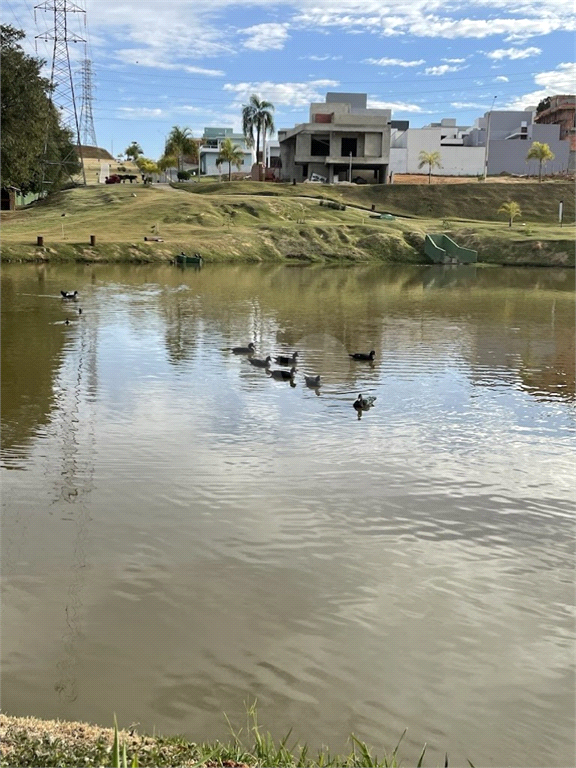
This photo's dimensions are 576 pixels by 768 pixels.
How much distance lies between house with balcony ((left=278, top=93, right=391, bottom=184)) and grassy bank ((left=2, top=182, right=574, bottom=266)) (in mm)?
12084

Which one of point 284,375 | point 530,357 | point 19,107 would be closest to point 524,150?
point 19,107

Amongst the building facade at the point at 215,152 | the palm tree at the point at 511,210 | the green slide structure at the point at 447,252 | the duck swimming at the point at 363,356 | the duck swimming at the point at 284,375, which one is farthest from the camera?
the building facade at the point at 215,152

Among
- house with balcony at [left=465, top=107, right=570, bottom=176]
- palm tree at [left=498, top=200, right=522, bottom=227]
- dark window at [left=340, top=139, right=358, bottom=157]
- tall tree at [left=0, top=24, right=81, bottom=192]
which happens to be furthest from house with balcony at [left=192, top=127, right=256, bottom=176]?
tall tree at [left=0, top=24, right=81, bottom=192]

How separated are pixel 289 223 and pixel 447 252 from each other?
48.1ft

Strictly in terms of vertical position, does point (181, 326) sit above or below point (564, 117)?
below

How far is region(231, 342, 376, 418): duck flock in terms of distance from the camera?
61.2 feet

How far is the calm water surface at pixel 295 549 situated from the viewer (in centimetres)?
764

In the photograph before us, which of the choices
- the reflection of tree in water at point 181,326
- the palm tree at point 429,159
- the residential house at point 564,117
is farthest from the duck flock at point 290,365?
the residential house at point 564,117

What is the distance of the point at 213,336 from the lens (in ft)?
92.5

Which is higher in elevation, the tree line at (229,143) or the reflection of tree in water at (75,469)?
the tree line at (229,143)

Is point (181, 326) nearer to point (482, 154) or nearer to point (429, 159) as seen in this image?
point (429, 159)

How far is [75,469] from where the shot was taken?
1380cm

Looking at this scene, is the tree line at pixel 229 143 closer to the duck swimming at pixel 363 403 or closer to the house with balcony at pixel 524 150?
the house with balcony at pixel 524 150

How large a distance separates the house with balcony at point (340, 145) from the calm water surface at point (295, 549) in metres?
83.1
